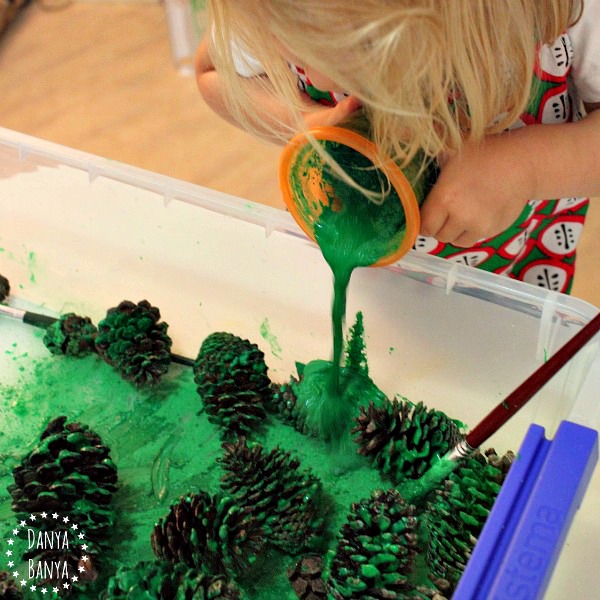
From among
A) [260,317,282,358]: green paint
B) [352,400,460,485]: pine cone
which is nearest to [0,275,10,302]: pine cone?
[260,317,282,358]: green paint

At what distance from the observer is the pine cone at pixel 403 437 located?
541 millimetres

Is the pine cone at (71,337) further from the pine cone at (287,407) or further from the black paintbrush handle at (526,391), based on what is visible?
the black paintbrush handle at (526,391)

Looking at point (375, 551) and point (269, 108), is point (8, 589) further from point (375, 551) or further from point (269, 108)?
point (269, 108)

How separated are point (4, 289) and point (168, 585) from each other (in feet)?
1.14

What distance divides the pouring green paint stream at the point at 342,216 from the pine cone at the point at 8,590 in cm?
23

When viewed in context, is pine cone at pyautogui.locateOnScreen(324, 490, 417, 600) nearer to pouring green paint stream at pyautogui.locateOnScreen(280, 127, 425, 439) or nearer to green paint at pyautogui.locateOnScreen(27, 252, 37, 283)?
pouring green paint stream at pyautogui.locateOnScreen(280, 127, 425, 439)

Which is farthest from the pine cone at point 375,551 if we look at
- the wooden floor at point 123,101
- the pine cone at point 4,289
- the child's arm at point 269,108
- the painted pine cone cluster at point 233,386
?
the wooden floor at point 123,101

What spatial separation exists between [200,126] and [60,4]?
527mm

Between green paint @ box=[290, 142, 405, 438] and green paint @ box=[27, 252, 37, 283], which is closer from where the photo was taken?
green paint @ box=[290, 142, 405, 438]

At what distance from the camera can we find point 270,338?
0.66 m

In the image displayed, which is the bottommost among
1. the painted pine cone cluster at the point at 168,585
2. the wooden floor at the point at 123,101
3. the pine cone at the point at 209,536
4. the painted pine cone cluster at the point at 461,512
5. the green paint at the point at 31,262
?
the painted pine cone cluster at the point at 168,585

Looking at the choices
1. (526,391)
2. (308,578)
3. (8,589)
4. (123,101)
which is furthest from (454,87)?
(123,101)

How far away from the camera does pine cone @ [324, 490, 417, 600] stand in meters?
0.45

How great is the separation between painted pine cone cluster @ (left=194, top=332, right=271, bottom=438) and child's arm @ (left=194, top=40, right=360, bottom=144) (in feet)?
0.56
